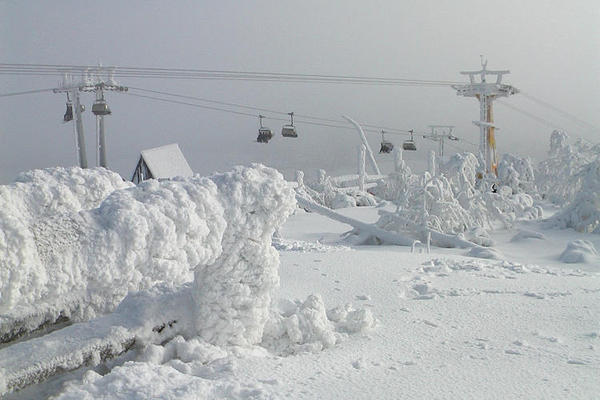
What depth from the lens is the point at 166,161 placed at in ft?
57.7

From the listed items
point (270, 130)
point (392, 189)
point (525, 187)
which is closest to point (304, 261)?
point (270, 130)

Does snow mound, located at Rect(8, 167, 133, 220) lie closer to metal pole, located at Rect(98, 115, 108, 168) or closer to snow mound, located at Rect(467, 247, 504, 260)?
snow mound, located at Rect(467, 247, 504, 260)

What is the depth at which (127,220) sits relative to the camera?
10.3 feet

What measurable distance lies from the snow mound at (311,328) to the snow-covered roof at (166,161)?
43.9ft

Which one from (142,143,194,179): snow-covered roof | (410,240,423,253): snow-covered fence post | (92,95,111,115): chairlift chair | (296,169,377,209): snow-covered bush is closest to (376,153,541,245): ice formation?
(410,240,423,253): snow-covered fence post

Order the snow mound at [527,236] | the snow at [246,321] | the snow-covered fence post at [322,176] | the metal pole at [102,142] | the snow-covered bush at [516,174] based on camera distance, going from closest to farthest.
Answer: the snow at [246,321] → the snow mound at [527,236] → the metal pole at [102,142] → the snow-covered fence post at [322,176] → the snow-covered bush at [516,174]

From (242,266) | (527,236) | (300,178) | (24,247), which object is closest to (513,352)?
(242,266)

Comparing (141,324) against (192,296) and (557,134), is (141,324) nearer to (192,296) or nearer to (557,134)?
(192,296)

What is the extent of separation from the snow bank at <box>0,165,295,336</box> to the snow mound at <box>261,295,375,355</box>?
197 mm

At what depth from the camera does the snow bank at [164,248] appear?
280 cm

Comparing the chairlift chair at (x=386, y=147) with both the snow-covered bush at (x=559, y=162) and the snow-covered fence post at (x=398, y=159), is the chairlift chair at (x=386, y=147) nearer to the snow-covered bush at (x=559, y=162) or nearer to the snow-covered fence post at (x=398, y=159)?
the snow-covered fence post at (x=398, y=159)

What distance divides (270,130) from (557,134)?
46.7 feet

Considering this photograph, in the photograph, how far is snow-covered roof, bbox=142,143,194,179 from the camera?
17.2 metres

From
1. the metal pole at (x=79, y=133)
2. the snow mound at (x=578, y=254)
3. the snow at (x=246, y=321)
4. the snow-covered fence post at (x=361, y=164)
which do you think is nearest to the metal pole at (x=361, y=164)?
the snow-covered fence post at (x=361, y=164)
